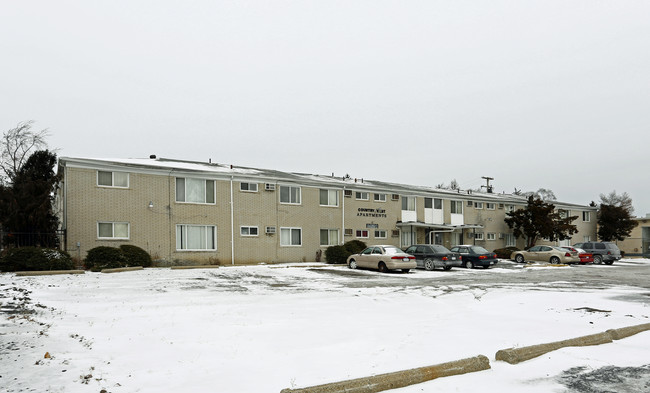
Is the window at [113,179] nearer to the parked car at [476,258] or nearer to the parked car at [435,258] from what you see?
the parked car at [435,258]

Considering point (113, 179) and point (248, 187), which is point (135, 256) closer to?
point (113, 179)

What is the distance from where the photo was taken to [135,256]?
75.0 feet

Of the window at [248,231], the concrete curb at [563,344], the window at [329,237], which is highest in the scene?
the window at [248,231]

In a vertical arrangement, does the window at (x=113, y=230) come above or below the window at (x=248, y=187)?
below

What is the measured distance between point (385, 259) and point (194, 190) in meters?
11.0

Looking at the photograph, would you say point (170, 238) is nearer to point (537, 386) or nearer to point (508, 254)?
point (537, 386)

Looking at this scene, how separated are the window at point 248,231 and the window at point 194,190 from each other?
2347 millimetres

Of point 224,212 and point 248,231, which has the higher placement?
point 224,212

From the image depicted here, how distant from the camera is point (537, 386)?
577 centimetres

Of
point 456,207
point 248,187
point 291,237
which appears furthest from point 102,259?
point 456,207

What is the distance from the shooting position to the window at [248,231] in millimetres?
28197

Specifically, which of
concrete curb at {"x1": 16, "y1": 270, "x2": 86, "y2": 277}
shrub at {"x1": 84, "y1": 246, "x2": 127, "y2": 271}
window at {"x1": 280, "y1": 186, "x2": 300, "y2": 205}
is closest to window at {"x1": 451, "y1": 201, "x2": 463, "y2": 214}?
window at {"x1": 280, "y1": 186, "x2": 300, "y2": 205}

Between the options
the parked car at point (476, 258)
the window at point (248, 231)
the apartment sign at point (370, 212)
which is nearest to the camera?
the window at point (248, 231)

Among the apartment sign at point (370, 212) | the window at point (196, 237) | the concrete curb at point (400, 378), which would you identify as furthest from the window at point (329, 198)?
the concrete curb at point (400, 378)
